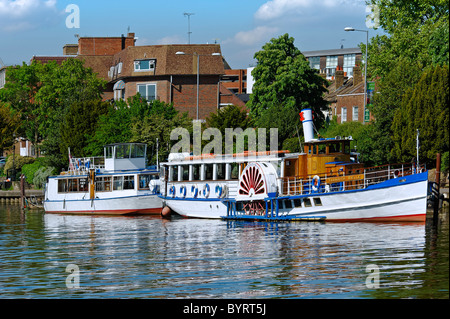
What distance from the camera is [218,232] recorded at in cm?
3944

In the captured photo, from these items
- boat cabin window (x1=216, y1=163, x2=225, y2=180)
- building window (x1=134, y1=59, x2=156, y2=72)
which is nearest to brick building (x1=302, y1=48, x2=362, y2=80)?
building window (x1=134, y1=59, x2=156, y2=72)

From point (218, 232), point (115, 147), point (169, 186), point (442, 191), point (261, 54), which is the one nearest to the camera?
point (218, 232)

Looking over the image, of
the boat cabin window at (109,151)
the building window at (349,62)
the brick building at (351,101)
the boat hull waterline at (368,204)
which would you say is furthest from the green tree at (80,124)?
the building window at (349,62)

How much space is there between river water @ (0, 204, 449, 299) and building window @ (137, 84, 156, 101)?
47.9 meters

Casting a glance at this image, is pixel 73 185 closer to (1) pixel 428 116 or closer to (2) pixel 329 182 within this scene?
(2) pixel 329 182

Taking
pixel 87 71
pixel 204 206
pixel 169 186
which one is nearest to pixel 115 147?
pixel 169 186

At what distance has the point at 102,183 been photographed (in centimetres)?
5844

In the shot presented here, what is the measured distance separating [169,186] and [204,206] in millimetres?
4096

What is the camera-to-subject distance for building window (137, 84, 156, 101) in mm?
90500

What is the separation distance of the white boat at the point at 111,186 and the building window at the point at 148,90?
28.7 meters

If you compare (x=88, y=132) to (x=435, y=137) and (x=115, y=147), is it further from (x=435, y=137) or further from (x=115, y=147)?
(x=435, y=137)

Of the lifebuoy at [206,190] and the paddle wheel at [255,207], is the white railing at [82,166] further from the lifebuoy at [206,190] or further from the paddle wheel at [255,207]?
the paddle wheel at [255,207]

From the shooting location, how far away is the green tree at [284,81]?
73688 mm
